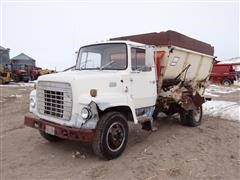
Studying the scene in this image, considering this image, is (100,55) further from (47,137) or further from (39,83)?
(47,137)

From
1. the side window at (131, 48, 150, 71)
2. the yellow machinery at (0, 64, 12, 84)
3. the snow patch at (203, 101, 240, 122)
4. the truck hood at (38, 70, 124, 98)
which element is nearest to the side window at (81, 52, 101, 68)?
the truck hood at (38, 70, 124, 98)

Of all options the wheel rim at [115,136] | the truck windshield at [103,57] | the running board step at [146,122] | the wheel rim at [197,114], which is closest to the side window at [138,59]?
the truck windshield at [103,57]

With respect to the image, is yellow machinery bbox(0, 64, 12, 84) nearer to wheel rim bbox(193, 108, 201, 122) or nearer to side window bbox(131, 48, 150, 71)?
wheel rim bbox(193, 108, 201, 122)

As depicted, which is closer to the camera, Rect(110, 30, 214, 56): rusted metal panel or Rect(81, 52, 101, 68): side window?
Rect(81, 52, 101, 68): side window

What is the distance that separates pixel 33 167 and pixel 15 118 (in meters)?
5.06

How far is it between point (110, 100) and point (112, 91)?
0.91 ft

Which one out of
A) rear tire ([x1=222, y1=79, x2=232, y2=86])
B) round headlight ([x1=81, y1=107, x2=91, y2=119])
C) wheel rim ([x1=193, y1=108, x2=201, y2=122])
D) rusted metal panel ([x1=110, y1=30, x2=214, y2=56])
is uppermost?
rusted metal panel ([x1=110, y1=30, x2=214, y2=56])

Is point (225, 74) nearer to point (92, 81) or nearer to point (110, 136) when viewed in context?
point (110, 136)

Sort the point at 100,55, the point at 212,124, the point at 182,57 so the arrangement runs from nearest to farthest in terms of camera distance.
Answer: the point at 100,55, the point at 182,57, the point at 212,124

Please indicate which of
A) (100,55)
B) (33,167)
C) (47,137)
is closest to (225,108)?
(100,55)

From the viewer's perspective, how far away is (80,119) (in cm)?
468

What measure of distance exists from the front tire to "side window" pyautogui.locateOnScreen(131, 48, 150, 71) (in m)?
1.28

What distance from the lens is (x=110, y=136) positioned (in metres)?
4.97

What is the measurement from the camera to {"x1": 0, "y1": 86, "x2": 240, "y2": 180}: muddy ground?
4449 millimetres
